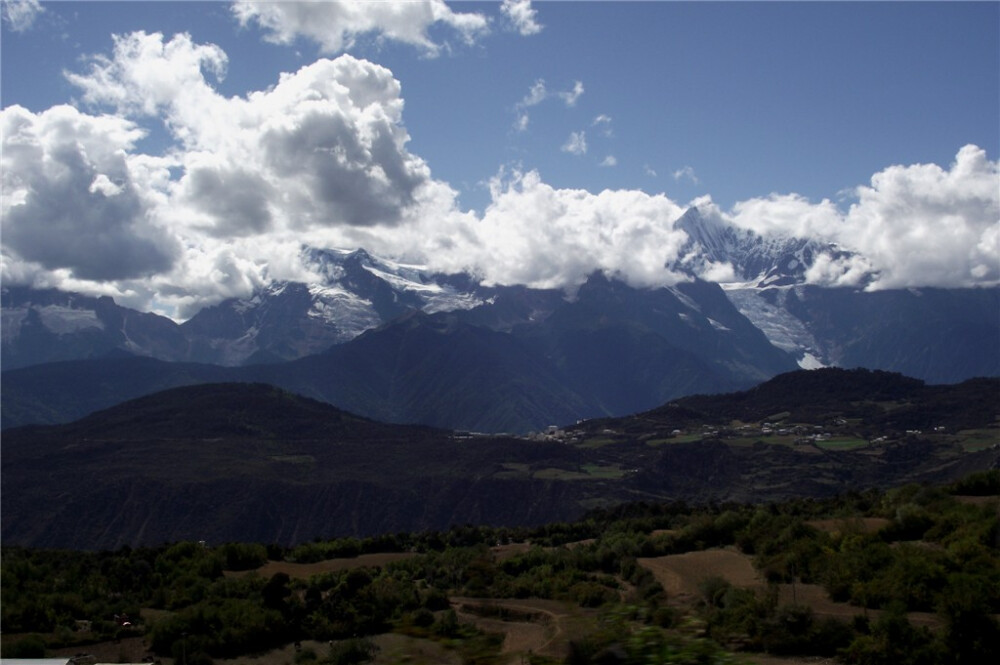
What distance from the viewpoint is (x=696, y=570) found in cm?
4100

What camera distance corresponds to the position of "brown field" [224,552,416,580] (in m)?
46.0

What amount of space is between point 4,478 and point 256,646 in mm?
150518

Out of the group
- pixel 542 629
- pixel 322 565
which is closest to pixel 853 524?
pixel 322 565

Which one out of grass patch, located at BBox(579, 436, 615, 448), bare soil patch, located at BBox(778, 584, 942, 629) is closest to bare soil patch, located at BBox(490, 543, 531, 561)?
bare soil patch, located at BBox(778, 584, 942, 629)

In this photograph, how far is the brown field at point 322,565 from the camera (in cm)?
4603

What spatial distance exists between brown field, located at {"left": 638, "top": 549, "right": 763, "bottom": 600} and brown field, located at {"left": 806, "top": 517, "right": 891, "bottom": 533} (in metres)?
4.28

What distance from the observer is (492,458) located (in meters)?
174

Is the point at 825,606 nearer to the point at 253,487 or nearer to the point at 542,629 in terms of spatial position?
the point at 542,629

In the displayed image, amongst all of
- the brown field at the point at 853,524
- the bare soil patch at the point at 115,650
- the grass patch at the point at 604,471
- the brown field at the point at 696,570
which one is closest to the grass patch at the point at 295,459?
the grass patch at the point at 604,471

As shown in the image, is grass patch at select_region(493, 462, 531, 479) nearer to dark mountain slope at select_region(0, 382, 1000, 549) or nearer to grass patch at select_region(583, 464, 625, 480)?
dark mountain slope at select_region(0, 382, 1000, 549)

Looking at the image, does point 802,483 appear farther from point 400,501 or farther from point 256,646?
point 256,646

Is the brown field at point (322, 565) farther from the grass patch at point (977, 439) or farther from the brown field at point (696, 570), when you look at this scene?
the grass patch at point (977, 439)

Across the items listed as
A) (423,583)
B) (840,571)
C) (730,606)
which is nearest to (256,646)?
(423,583)

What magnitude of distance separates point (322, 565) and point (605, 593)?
36041 millimetres
